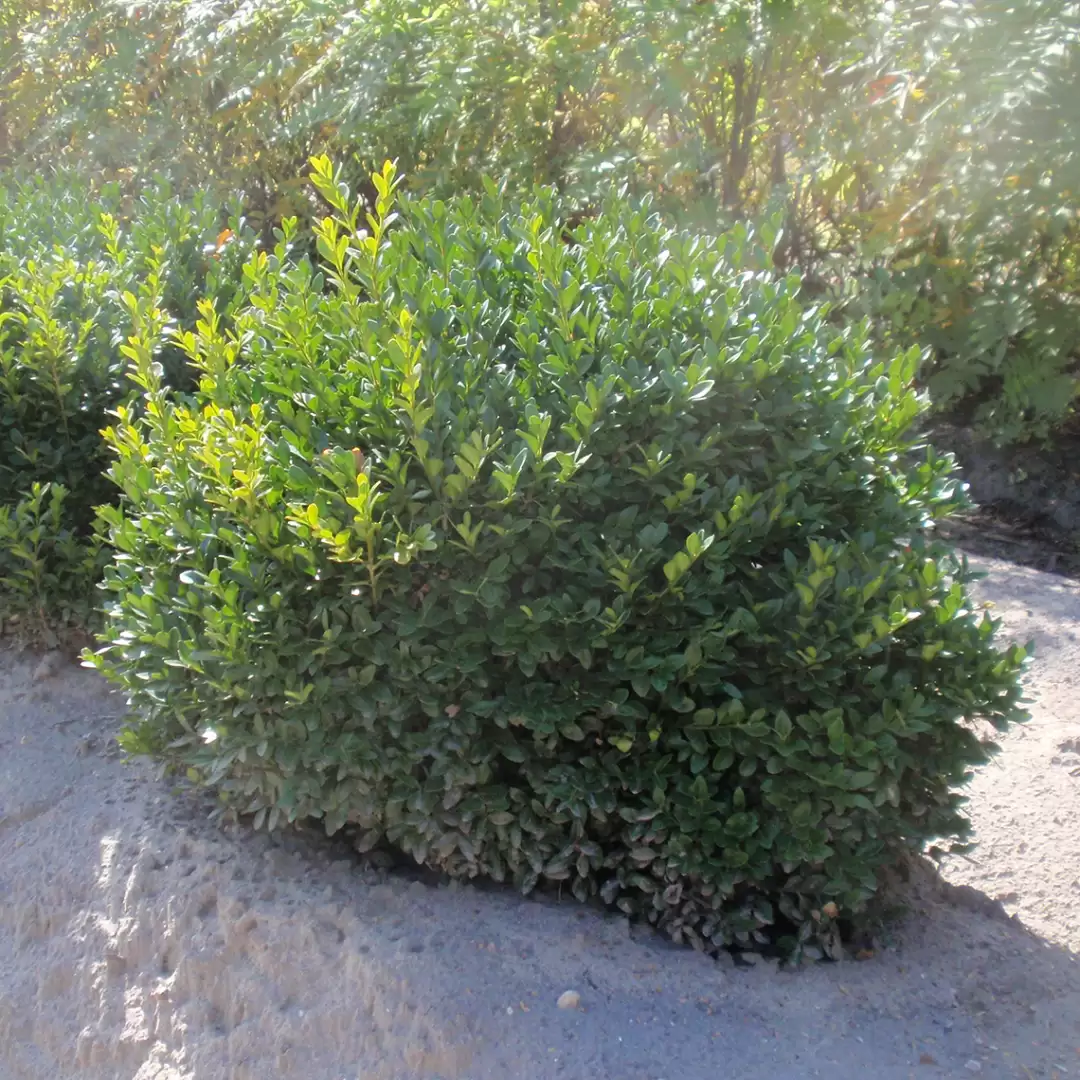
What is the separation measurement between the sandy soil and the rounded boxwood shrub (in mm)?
141

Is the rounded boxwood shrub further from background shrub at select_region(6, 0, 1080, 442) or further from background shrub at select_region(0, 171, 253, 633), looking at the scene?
background shrub at select_region(6, 0, 1080, 442)

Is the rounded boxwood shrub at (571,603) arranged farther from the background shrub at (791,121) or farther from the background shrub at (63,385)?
the background shrub at (791,121)

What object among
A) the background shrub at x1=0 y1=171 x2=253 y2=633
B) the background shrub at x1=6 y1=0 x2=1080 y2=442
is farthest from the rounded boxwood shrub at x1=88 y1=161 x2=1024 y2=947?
the background shrub at x1=6 y1=0 x2=1080 y2=442

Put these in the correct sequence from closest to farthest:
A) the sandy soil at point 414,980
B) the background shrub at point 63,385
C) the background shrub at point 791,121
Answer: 1. the sandy soil at point 414,980
2. the background shrub at point 63,385
3. the background shrub at point 791,121

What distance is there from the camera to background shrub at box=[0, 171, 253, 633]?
3.65 m

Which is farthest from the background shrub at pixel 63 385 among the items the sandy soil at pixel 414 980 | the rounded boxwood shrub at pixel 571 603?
the rounded boxwood shrub at pixel 571 603

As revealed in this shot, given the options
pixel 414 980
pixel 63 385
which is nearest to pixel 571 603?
pixel 414 980

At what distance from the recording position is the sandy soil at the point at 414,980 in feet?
7.91

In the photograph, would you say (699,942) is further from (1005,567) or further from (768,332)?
(1005,567)

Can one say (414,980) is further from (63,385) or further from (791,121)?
(791,121)

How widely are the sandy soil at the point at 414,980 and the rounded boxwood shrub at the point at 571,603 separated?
0.46ft

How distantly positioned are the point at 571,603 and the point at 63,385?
209cm

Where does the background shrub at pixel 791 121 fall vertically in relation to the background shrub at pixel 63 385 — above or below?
above

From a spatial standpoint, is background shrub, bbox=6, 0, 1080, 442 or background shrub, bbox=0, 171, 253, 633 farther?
background shrub, bbox=6, 0, 1080, 442
